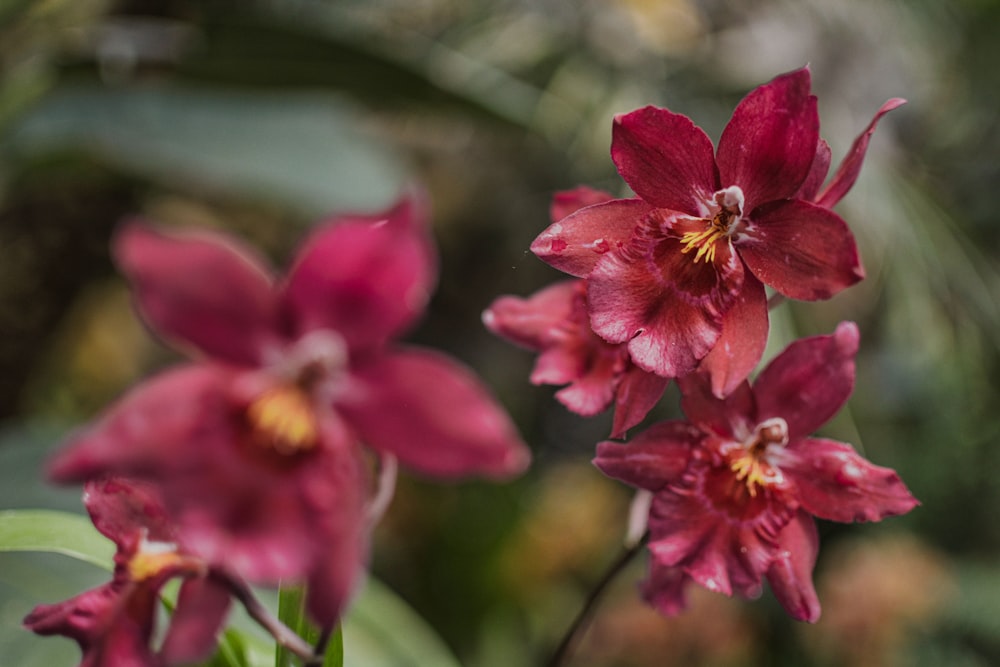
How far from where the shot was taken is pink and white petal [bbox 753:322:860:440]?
383 millimetres

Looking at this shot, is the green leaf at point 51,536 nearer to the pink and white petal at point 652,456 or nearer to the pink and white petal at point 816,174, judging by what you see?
the pink and white petal at point 652,456

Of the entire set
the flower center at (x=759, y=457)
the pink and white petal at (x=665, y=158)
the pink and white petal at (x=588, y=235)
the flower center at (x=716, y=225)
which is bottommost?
the flower center at (x=759, y=457)

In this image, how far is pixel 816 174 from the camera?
0.37 metres

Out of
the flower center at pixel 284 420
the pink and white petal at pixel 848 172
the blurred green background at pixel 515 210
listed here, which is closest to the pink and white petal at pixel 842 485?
the pink and white petal at pixel 848 172

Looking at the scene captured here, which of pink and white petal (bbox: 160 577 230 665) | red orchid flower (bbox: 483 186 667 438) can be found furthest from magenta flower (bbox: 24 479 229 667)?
red orchid flower (bbox: 483 186 667 438)

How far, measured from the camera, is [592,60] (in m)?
1.81

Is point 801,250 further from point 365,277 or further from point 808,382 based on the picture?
point 365,277

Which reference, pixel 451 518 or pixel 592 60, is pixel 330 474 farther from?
pixel 592 60

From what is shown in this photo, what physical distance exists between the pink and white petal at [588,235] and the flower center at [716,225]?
2 centimetres

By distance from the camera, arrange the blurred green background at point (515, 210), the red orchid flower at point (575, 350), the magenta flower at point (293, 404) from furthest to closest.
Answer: the blurred green background at point (515, 210), the red orchid flower at point (575, 350), the magenta flower at point (293, 404)

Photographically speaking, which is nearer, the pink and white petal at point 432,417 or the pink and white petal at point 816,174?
the pink and white petal at point 432,417

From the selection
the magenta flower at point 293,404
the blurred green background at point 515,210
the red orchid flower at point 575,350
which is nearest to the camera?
the magenta flower at point 293,404

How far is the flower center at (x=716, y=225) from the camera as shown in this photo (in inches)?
14.3

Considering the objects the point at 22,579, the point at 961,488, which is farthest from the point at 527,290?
the point at 22,579
